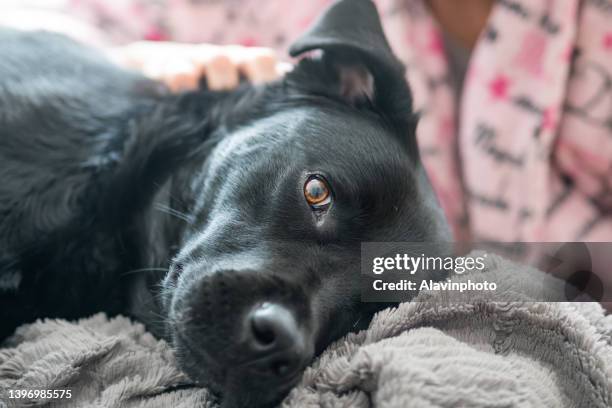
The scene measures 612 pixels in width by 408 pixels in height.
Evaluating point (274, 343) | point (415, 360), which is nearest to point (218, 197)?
point (274, 343)

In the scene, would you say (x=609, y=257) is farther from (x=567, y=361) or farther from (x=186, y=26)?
(x=186, y=26)

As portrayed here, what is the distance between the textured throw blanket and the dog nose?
0.16 ft


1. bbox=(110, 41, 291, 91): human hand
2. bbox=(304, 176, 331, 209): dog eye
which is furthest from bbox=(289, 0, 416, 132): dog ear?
bbox=(304, 176, 331, 209): dog eye

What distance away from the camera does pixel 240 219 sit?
46.6 inches

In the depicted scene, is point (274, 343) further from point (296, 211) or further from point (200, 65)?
point (200, 65)

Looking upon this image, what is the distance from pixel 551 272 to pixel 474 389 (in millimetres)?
597

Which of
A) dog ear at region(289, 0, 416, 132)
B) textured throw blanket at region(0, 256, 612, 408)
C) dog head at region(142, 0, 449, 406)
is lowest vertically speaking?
textured throw blanket at region(0, 256, 612, 408)

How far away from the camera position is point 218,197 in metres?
1.27

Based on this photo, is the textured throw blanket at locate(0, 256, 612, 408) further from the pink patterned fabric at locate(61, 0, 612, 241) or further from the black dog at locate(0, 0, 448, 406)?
the pink patterned fabric at locate(61, 0, 612, 241)

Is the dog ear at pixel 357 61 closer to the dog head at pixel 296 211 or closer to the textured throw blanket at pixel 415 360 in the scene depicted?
the dog head at pixel 296 211

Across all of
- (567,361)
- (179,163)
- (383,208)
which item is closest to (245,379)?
(383,208)

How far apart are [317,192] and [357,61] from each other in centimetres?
46

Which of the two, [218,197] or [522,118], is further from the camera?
[522,118]

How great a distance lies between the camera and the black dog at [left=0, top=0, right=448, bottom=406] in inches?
40.5
